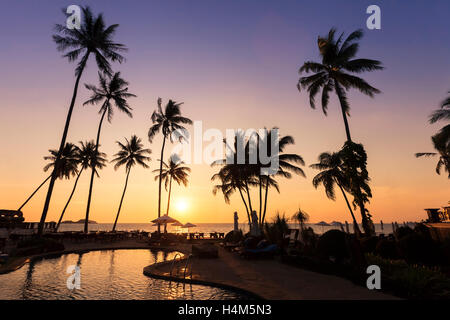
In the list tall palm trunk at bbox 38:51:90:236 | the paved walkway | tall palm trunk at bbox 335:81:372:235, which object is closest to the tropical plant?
tall palm trunk at bbox 335:81:372:235

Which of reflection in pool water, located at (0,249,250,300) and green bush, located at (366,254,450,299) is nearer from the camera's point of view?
green bush, located at (366,254,450,299)

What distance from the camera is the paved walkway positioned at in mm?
6754

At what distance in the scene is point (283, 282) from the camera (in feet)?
27.2

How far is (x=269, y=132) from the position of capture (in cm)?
2717

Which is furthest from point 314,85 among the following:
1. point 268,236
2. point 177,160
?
point 177,160

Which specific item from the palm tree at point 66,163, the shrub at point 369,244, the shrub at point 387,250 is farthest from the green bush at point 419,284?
the palm tree at point 66,163

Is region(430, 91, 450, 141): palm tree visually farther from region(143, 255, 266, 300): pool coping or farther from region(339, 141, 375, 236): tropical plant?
region(143, 255, 266, 300): pool coping

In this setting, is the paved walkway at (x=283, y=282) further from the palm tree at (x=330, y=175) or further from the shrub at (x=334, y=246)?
the palm tree at (x=330, y=175)

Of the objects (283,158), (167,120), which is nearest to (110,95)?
(167,120)

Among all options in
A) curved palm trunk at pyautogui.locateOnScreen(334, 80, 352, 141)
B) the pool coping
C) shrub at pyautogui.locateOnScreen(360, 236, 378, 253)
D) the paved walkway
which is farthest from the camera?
curved palm trunk at pyautogui.locateOnScreen(334, 80, 352, 141)

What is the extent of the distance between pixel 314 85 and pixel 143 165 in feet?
89.5

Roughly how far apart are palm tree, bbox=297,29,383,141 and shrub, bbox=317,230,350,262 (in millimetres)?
8592

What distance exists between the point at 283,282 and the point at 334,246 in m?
4.56
